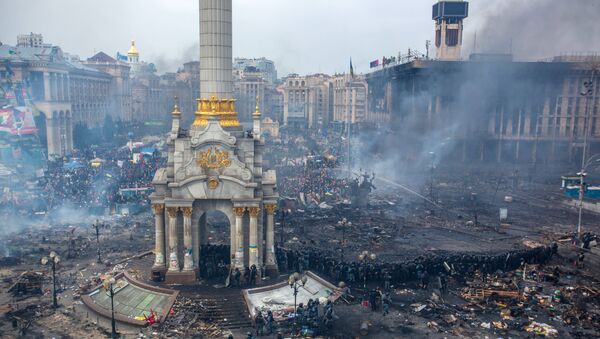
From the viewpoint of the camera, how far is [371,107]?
137000mm

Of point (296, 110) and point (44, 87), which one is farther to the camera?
point (296, 110)

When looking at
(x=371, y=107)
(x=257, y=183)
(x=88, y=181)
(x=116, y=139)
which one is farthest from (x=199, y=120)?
(x=371, y=107)

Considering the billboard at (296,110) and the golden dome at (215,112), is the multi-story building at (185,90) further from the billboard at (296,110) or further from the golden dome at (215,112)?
the golden dome at (215,112)

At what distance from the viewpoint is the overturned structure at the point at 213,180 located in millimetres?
30109

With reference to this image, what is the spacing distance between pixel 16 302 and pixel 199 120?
14.7 metres

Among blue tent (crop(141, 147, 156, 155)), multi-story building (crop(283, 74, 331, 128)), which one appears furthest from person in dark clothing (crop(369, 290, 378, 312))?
multi-story building (crop(283, 74, 331, 128))

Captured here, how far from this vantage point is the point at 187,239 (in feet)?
101

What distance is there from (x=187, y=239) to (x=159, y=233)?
1.82 m

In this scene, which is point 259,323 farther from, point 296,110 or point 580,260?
point 296,110

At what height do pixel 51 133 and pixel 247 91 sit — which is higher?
pixel 247 91

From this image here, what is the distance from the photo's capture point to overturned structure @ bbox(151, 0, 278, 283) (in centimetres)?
3011

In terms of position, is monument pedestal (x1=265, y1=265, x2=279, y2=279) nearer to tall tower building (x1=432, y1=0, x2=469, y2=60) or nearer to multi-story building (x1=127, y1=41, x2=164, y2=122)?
tall tower building (x1=432, y1=0, x2=469, y2=60)

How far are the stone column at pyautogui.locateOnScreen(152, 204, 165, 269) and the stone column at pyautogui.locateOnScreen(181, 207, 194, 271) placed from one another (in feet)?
4.64

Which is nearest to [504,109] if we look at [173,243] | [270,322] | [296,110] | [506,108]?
[506,108]
